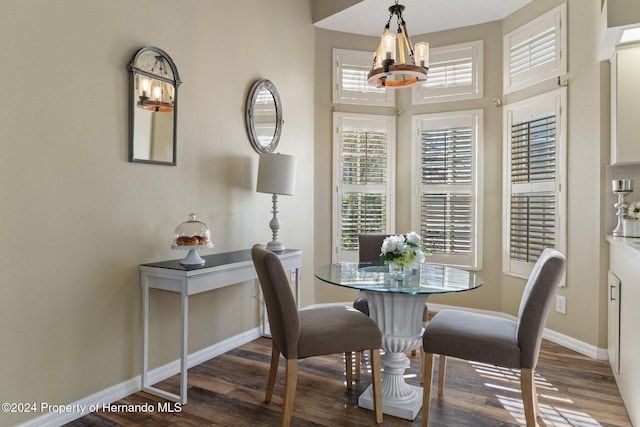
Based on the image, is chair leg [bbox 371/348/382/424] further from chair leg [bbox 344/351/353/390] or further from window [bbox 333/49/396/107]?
window [bbox 333/49/396/107]

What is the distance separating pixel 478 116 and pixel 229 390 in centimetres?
344

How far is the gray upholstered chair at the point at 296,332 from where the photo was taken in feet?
6.91

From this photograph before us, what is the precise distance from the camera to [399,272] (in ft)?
8.35

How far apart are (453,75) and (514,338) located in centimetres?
313

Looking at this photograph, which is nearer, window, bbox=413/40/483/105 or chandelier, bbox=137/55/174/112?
chandelier, bbox=137/55/174/112

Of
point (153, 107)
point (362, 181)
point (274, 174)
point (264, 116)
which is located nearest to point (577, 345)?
point (362, 181)

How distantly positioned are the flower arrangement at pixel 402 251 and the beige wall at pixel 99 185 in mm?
1471

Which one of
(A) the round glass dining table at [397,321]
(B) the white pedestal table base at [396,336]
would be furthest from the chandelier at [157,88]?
(B) the white pedestal table base at [396,336]

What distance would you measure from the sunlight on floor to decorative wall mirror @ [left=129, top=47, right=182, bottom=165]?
2.61 metres

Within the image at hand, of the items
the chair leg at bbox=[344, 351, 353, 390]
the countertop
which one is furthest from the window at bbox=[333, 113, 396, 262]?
the countertop

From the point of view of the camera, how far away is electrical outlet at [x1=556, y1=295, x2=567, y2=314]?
344 centimetres

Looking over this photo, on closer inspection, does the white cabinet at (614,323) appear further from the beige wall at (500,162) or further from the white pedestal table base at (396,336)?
the white pedestal table base at (396,336)

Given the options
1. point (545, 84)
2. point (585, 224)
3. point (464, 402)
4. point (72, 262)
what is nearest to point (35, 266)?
point (72, 262)

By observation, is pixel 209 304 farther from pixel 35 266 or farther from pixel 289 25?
pixel 289 25
